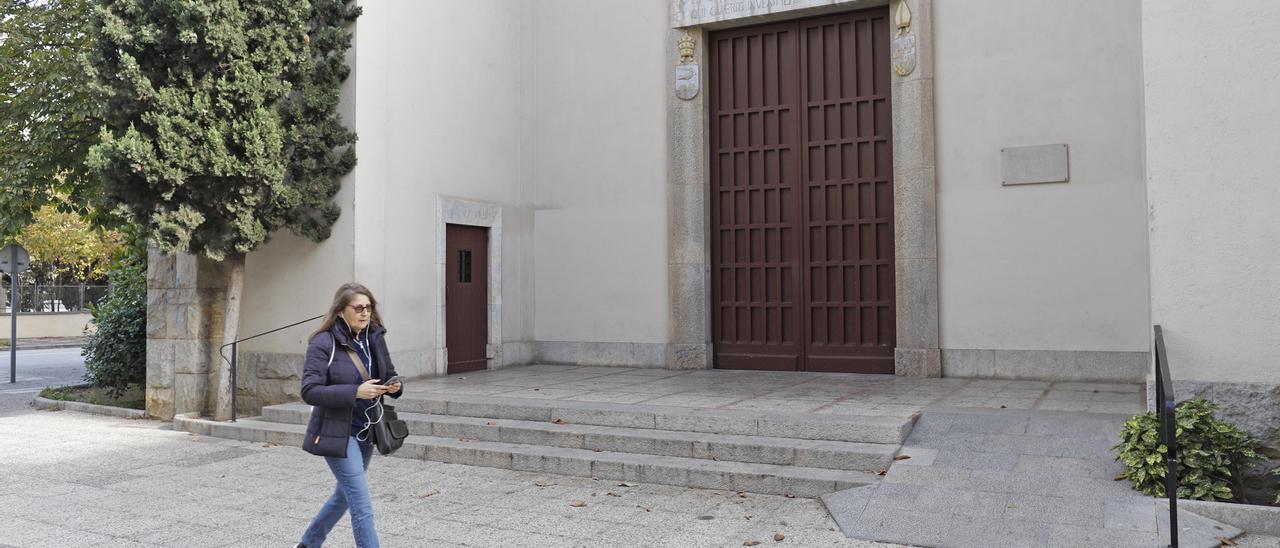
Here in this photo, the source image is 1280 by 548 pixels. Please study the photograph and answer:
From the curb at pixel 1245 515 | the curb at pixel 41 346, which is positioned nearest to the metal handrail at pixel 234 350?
the curb at pixel 1245 515

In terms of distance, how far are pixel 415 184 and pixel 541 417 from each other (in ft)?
12.9

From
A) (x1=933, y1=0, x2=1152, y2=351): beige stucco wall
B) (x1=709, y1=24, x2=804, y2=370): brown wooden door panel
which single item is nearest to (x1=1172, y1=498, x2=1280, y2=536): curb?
(x1=933, y1=0, x2=1152, y2=351): beige stucco wall

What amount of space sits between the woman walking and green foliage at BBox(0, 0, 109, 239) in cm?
814

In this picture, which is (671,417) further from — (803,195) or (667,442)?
(803,195)

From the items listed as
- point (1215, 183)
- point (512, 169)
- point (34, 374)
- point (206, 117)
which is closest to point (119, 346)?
point (206, 117)

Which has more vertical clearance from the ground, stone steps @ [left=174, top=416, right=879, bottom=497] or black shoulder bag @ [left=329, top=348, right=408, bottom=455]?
black shoulder bag @ [left=329, top=348, right=408, bottom=455]

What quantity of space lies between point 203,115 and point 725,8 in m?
6.26

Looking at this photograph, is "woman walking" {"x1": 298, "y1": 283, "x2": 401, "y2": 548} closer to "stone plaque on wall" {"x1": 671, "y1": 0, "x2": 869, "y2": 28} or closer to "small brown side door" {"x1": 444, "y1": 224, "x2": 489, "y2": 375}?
"small brown side door" {"x1": 444, "y1": 224, "x2": 489, "y2": 375}

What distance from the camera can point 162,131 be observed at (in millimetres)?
8625

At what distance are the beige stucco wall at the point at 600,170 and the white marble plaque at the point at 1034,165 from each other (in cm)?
417

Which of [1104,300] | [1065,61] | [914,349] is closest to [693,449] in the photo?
[914,349]

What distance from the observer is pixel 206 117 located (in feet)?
29.2

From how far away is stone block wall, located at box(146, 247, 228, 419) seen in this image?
10.4 m

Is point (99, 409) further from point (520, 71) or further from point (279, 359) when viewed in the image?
point (520, 71)
